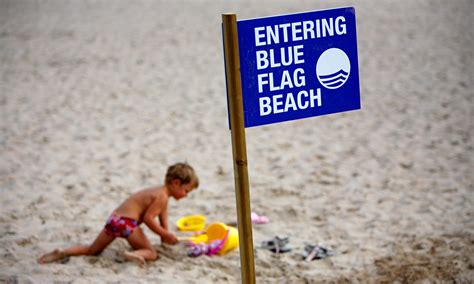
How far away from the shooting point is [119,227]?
4516 mm

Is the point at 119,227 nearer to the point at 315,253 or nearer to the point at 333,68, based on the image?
the point at 315,253

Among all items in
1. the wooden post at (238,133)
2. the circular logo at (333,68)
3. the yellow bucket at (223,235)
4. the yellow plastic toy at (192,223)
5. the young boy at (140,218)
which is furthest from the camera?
the yellow plastic toy at (192,223)

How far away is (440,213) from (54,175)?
3028 mm

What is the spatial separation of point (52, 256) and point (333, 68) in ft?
7.46

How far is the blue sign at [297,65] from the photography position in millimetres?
2994

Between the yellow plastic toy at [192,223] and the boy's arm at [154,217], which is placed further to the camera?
the yellow plastic toy at [192,223]

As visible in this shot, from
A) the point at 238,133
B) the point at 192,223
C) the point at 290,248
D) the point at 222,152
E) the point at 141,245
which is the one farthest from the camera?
the point at 222,152

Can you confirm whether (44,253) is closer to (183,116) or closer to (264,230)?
(264,230)

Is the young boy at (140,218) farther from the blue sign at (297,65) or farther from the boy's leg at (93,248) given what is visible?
the blue sign at (297,65)

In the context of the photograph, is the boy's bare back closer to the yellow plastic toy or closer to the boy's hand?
the boy's hand

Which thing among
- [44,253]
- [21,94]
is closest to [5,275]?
[44,253]

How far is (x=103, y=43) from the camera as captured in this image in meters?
9.88

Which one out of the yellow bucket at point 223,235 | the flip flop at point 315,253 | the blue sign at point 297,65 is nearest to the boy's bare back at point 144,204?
the yellow bucket at point 223,235

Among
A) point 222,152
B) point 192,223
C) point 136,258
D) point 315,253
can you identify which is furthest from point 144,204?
point 222,152
